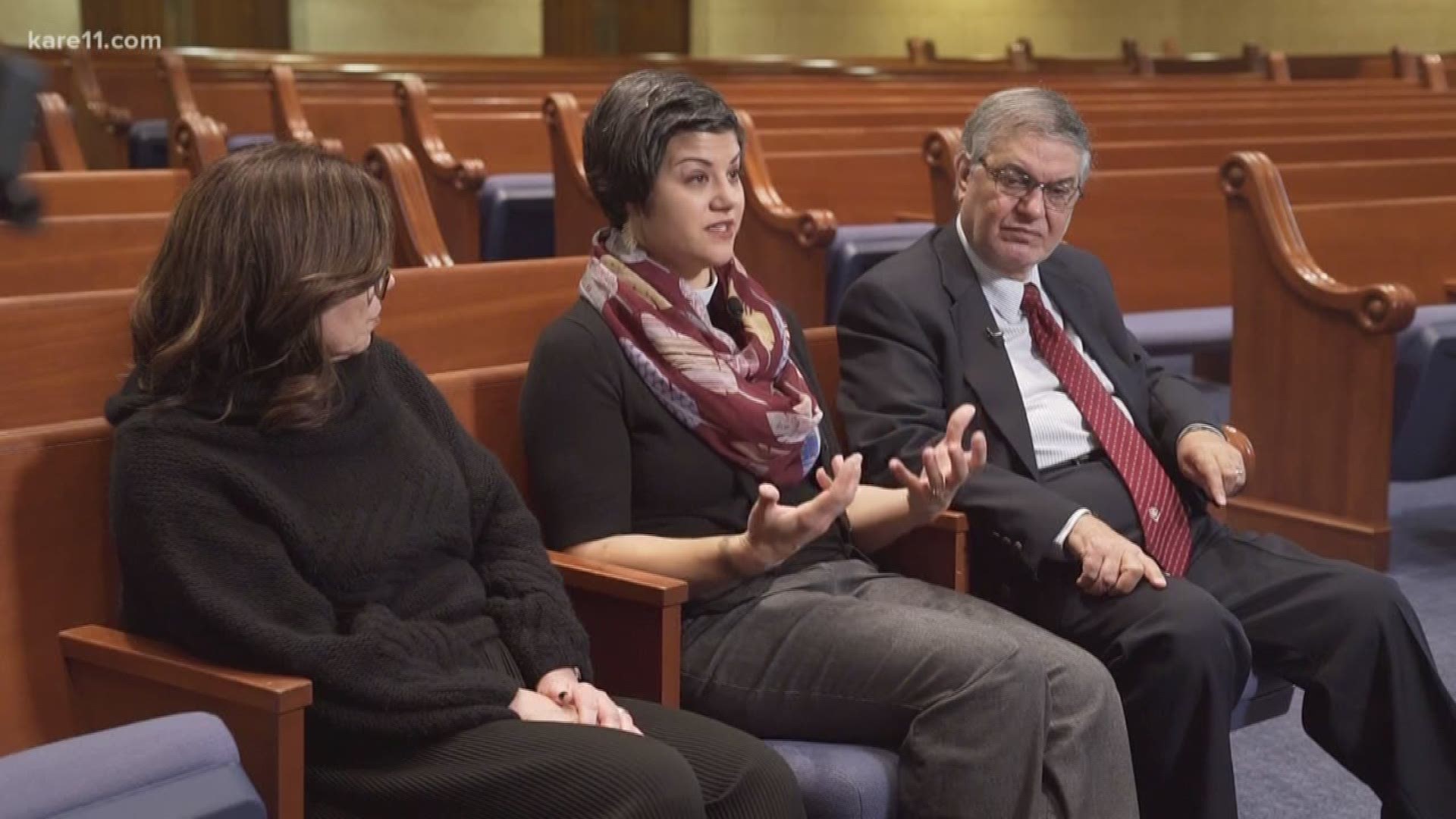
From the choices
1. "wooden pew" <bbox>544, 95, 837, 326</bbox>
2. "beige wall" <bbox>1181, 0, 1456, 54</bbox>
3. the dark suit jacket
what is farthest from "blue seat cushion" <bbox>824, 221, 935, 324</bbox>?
"beige wall" <bbox>1181, 0, 1456, 54</bbox>

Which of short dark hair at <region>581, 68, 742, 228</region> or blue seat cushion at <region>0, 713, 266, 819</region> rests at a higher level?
short dark hair at <region>581, 68, 742, 228</region>

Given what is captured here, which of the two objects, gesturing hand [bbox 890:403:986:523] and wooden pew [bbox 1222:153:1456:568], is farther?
wooden pew [bbox 1222:153:1456:568]

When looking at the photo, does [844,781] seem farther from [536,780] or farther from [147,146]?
[147,146]

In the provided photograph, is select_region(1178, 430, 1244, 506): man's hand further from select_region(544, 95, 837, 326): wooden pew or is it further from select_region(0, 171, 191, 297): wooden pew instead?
select_region(544, 95, 837, 326): wooden pew

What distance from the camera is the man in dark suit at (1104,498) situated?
7.55 feet

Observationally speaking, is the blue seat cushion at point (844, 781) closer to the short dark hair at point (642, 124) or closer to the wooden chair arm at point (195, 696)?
the wooden chair arm at point (195, 696)

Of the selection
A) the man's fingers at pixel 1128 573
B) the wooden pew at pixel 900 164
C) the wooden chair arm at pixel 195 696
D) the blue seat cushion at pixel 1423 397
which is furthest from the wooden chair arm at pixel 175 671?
the wooden pew at pixel 900 164

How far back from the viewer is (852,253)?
4477 mm

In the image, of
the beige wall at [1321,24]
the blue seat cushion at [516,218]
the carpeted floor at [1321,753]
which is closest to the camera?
the carpeted floor at [1321,753]

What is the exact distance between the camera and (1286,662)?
2.47m

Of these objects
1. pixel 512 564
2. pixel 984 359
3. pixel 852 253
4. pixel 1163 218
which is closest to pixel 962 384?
pixel 984 359

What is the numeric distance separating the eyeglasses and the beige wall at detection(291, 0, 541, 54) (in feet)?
35.1

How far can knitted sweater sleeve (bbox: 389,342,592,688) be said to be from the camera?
6.61 feet

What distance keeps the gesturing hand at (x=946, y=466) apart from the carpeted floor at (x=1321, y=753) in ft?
2.53
